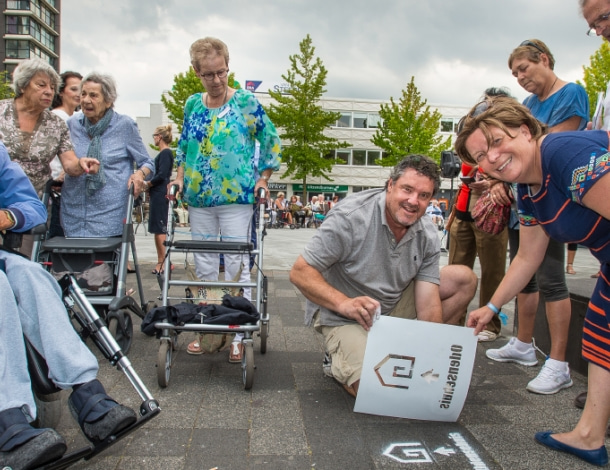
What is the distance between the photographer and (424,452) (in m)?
2.26

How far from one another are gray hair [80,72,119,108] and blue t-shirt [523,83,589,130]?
10.5 ft

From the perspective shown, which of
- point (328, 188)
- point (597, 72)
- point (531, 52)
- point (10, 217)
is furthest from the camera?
point (328, 188)

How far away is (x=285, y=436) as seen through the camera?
2.36 metres

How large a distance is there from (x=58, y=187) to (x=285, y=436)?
2820mm

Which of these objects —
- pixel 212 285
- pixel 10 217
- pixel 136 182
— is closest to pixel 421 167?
pixel 212 285

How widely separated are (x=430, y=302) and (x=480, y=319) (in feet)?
1.45

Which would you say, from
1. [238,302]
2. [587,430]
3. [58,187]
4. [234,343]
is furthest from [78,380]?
[58,187]

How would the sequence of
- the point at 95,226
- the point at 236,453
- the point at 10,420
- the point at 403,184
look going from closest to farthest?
the point at 10,420
the point at 236,453
the point at 403,184
the point at 95,226

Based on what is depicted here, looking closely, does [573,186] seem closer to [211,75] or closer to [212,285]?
[212,285]

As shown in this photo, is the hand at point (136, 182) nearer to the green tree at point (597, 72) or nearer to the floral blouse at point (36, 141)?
the floral blouse at point (36, 141)

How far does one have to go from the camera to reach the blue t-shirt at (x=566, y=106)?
328 centimetres

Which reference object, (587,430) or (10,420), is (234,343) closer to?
(10,420)

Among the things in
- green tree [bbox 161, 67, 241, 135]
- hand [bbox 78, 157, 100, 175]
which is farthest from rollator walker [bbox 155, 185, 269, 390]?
green tree [bbox 161, 67, 241, 135]

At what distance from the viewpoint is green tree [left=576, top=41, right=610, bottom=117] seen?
21.4m
